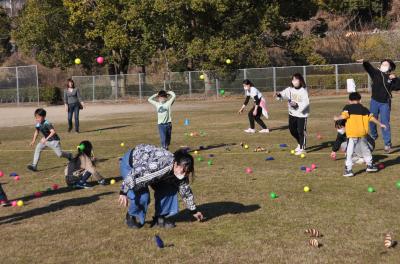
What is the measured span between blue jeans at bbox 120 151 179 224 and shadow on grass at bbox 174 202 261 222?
1.80ft

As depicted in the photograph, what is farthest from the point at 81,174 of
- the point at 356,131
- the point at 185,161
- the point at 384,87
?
the point at 384,87

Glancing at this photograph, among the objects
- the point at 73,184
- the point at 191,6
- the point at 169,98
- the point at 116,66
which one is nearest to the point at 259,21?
the point at 191,6

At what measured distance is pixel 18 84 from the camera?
44.1 metres

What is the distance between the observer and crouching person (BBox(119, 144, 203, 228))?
676 centimetres

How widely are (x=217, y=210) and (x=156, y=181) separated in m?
1.62

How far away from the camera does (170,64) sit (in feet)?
157

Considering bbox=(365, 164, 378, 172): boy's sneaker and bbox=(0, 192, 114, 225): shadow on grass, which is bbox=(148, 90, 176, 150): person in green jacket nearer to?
bbox=(0, 192, 114, 225): shadow on grass

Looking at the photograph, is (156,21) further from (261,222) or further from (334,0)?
(261,222)

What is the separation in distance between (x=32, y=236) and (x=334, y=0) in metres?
57.6

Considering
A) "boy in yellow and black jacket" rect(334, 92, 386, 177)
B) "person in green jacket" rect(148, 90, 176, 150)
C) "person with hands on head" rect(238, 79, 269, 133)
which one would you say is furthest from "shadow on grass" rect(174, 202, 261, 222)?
"person with hands on head" rect(238, 79, 269, 133)

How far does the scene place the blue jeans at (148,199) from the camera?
716 centimetres

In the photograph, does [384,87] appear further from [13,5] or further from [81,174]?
[13,5]

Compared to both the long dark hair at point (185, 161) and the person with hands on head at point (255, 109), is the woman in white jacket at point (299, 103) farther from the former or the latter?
the long dark hair at point (185, 161)

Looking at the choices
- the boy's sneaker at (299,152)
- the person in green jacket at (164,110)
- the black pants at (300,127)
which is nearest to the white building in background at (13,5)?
the person in green jacket at (164,110)
